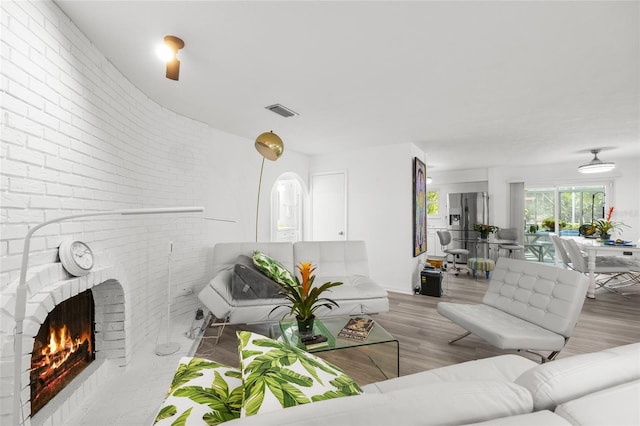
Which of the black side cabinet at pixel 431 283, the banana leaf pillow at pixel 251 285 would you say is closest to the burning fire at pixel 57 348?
the banana leaf pillow at pixel 251 285

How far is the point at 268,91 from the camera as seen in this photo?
8.77 feet

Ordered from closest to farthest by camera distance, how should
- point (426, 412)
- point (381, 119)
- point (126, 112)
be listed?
point (426, 412) < point (126, 112) < point (381, 119)

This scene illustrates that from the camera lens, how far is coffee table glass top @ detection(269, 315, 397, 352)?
1.93 m

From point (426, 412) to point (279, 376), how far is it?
1.37 feet

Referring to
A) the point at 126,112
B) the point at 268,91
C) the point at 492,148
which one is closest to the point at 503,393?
the point at 268,91

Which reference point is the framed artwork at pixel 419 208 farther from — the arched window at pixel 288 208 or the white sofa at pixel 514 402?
the white sofa at pixel 514 402

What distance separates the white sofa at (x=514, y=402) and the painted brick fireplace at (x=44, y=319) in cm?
134

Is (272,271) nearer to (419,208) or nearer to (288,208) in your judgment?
(419,208)

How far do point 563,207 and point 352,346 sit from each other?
22.7 feet

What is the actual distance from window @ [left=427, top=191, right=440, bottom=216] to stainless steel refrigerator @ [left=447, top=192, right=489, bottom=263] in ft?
1.27

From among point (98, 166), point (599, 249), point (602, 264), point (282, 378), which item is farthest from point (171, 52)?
point (602, 264)

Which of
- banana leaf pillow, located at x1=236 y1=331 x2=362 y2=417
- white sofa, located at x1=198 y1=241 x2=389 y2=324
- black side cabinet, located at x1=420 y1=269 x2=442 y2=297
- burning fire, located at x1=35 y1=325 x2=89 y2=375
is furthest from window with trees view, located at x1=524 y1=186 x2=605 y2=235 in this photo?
burning fire, located at x1=35 y1=325 x2=89 y2=375

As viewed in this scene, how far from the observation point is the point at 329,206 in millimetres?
5344

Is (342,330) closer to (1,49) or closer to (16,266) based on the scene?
(16,266)
